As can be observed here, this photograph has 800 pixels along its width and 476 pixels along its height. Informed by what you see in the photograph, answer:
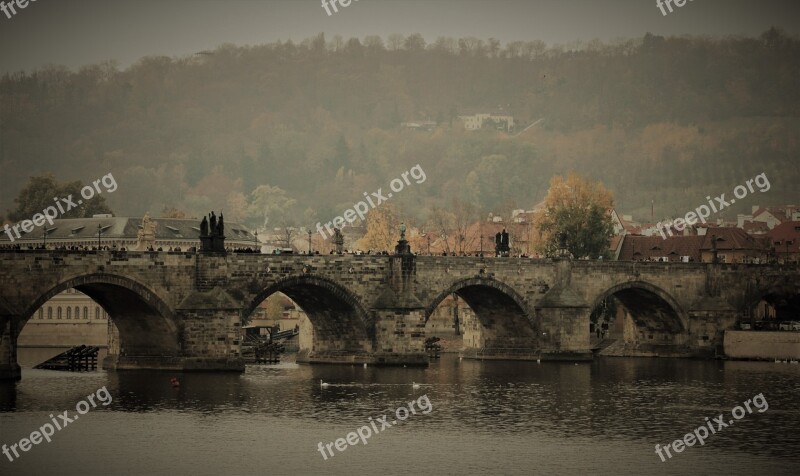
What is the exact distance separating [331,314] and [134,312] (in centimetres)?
1420

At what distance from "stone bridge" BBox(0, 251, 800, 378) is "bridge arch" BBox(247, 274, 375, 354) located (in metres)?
0.09

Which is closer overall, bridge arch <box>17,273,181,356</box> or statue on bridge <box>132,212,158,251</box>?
bridge arch <box>17,273,181,356</box>

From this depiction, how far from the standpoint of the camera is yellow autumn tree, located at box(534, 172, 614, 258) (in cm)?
12244

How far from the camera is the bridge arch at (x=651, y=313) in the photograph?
10156 cm

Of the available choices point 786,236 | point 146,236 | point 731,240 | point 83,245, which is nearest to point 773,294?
point 731,240

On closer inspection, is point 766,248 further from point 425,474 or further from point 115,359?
point 425,474

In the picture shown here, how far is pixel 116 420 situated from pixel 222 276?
19299mm

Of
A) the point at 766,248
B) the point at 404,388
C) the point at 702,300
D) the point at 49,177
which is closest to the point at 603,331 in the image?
the point at 702,300

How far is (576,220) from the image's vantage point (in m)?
124

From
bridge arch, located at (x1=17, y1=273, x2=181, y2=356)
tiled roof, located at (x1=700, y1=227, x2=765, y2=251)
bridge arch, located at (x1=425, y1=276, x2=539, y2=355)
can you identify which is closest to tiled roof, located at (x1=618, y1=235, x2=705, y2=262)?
tiled roof, located at (x1=700, y1=227, x2=765, y2=251)

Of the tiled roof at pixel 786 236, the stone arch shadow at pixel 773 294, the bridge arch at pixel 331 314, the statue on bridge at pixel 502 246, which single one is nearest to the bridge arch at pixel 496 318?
the statue on bridge at pixel 502 246

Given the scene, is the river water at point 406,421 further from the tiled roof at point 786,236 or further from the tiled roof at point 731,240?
the tiled roof at point 786,236

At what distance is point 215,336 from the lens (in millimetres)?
79562

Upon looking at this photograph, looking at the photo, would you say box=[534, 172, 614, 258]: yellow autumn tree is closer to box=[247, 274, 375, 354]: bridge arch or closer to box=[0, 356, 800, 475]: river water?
box=[247, 274, 375, 354]: bridge arch
